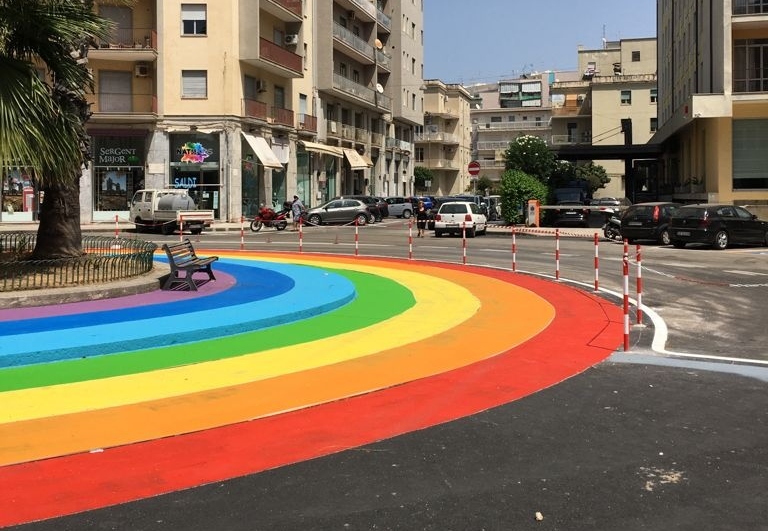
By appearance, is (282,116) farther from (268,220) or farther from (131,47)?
(268,220)

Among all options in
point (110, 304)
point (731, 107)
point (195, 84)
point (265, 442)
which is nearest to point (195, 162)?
point (195, 84)

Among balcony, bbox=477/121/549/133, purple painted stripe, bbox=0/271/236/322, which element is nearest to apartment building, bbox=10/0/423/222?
purple painted stripe, bbox=0/271/236/322

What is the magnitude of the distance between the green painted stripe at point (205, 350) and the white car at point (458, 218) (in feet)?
64.4

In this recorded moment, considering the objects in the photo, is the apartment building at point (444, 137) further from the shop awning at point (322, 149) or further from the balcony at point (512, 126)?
the shop awning at point (322, 149)

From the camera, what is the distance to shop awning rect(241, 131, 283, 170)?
4344 cm

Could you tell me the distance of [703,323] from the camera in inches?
435

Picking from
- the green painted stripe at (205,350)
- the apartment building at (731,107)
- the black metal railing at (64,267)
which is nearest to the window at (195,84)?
the apartment building at (731,107)

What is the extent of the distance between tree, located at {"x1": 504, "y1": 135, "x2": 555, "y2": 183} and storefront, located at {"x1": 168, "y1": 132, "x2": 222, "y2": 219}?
2053 cm

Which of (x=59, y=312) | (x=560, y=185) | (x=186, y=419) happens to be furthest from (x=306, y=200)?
(x=186, y=419)

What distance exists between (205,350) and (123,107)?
117 ft

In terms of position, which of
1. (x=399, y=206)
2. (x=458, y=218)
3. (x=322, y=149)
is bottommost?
(x=458, y=218)

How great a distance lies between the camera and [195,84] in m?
41.6

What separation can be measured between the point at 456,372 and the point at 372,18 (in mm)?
59627

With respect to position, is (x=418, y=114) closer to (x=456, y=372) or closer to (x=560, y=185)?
(x=560, y=185)
